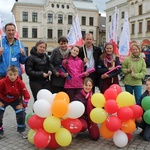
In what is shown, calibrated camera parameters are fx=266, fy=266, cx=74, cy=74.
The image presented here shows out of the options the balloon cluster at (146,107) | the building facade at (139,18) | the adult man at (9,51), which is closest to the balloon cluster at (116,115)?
the balloon cluster at (146,107)

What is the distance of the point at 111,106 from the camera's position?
444 cm

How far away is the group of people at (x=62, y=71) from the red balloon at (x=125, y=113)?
1.88 feet

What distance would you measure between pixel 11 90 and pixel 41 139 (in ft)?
3.73

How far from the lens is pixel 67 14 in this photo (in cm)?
5350

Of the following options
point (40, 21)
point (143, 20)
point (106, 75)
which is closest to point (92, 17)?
point (40, 21)

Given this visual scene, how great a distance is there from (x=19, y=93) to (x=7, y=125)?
121cm

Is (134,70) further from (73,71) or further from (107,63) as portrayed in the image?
(73,71)

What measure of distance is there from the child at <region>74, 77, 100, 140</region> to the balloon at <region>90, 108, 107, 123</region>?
28 centimetres

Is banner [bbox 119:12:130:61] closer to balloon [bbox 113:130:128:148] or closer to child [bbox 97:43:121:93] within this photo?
child [bbox 97:43:121:93]

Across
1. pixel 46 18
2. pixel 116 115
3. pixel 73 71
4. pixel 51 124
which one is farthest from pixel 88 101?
pixel 46 18

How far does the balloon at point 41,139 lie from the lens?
413 cm

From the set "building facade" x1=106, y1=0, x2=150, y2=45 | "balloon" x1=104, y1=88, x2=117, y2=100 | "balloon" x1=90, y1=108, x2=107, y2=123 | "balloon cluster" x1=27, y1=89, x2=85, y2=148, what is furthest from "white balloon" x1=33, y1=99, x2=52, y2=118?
"building facade" x1=106, y1=0, x2=150, y2=45

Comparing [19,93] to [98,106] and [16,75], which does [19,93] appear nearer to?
[16,75]

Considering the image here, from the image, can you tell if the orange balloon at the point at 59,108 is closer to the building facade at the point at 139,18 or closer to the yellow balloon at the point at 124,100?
the yellow balloon at the point at 124,100
